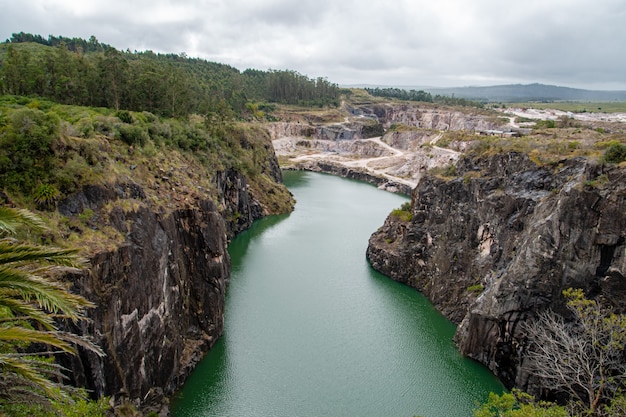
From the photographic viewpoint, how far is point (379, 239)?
177 ft

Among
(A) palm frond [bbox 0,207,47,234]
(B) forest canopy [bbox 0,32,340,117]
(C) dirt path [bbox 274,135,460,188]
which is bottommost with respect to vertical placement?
(C) dirt path [bbox 274,135,460,188]

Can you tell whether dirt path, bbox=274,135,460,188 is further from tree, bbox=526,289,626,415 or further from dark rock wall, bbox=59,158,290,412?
dark rock wall, bbox=59,158,290,412

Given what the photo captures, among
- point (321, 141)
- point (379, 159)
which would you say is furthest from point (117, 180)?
point (321, 141)

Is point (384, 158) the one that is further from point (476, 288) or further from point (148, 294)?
point (148, 294)

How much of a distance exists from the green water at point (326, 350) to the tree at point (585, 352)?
6.03m

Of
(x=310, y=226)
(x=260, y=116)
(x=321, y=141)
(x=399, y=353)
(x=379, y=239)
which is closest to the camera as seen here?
(x=399, y=353)

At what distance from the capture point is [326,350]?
3531 cm

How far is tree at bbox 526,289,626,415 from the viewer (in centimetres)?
2206

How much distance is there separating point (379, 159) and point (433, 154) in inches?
1033

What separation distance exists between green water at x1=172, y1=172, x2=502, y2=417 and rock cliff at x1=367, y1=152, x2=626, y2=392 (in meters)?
2.54

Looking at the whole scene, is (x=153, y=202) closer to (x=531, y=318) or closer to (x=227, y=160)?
(x=531, y=318)

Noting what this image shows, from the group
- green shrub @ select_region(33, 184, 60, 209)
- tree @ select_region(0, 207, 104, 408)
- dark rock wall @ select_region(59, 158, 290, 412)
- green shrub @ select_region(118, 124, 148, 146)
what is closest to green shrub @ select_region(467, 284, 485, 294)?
dark rock wall @ select_region(59, 158, 290, 412)

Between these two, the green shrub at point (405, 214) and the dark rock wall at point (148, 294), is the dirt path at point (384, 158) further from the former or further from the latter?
the dark rock wall at point (148, 294)

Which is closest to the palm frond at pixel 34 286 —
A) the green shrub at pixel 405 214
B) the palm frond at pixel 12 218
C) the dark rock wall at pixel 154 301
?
the palm frond at pixel 12 218
